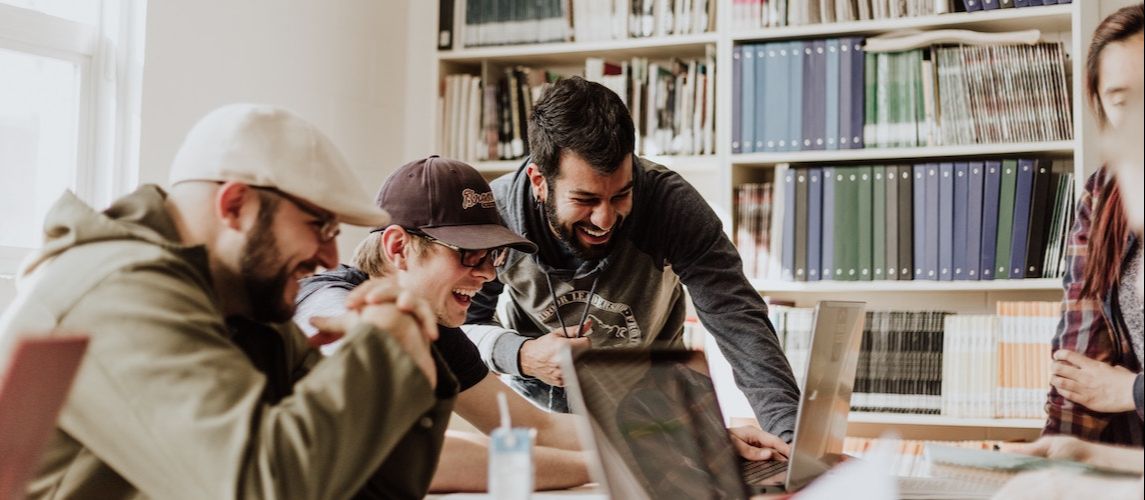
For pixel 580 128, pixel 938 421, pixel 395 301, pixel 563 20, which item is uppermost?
pixel 563 20

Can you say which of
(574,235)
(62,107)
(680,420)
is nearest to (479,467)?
(680,420)

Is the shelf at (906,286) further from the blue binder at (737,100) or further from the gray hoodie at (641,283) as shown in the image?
the gray hoodie at (641,283)

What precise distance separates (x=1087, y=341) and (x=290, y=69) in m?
2.37

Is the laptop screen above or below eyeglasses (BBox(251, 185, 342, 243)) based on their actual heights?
below

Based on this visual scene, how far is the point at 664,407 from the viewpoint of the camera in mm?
1395

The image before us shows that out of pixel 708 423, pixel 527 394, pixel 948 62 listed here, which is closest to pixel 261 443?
pixel 708 423

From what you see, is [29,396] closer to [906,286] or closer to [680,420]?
[680,420]

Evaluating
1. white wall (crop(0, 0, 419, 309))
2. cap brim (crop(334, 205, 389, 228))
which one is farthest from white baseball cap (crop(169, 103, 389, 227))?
white wall (crop(0, 0, 419, 309))

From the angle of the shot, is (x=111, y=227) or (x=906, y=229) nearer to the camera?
(x=111, y=227)

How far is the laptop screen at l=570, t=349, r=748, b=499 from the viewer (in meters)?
1.24

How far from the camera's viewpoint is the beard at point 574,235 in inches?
87.0

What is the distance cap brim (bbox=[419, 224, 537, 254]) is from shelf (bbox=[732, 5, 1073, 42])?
1634 mm

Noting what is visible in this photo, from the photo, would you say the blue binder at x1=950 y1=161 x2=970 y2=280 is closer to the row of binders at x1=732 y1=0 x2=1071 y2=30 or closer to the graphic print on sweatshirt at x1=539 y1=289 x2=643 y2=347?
the row of binders at x1=732 y1=0 x2=1071 y2=30

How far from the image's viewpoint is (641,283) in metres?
2.41
